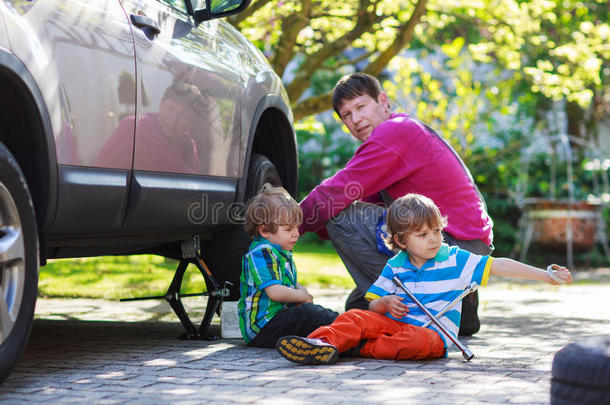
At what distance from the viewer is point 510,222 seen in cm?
1230

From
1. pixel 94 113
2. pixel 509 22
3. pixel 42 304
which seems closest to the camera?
pixel 94 113

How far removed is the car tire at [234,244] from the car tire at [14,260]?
1812mm

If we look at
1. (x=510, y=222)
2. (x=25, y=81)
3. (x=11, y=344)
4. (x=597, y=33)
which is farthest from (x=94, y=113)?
(x=510, y=222)

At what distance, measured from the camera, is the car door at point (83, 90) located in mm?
2832

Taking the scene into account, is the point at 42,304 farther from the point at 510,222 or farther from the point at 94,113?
the point at 510,222

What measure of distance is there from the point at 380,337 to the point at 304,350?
0.41 meters

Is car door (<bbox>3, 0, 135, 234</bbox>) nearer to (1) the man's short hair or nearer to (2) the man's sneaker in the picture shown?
A: (2) the man's sneaker

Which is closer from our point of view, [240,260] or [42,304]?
[240,260]

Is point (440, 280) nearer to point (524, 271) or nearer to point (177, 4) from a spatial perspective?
point (524, 271)

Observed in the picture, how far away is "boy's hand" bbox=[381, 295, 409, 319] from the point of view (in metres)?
3.72

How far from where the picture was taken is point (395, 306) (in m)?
3.71

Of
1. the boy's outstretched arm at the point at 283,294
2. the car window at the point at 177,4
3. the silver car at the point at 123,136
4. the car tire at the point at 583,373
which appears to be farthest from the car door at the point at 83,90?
the car tire at the point at 583,373

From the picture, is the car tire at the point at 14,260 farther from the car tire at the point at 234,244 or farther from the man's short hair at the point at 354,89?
the man's short hair at the point at 354,89

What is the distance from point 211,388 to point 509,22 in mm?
7495
